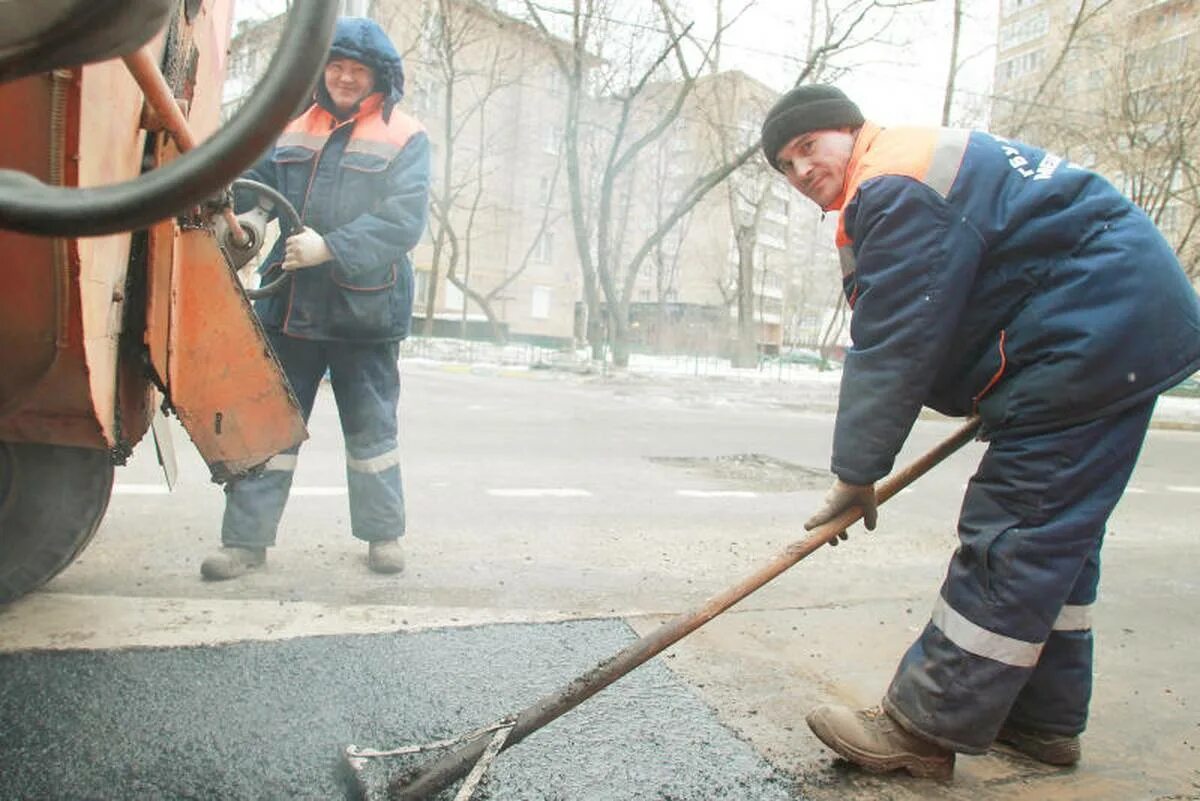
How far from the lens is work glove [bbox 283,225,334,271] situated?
269cm

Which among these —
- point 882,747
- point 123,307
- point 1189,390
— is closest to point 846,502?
point 882,747

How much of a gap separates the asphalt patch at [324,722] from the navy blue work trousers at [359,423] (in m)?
0.77

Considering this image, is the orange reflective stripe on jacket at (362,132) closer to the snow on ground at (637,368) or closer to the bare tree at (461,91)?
the snow on ground at (637,368)

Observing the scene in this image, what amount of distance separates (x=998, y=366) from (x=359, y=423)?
198cm

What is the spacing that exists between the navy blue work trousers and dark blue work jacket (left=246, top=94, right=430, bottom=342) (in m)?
0.09

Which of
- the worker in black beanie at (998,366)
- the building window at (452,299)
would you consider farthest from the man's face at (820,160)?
the building window at (452,299)

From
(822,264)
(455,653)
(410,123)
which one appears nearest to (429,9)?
(410,123)

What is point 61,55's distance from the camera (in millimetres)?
873

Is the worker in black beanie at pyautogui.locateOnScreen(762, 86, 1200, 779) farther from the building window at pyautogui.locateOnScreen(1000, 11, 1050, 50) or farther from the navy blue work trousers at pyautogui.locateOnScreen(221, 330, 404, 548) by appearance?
the building window at pyautogui.locateOnScreen(1000, 11, 1050, 50)

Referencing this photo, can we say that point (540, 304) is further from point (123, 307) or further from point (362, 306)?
point (123, 307)

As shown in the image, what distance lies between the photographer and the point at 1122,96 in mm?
18172

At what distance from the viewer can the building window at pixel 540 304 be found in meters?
37.3

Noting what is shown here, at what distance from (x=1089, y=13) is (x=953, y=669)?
21.1 metres

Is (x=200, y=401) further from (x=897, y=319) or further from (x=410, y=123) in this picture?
(x=897, y=319)
